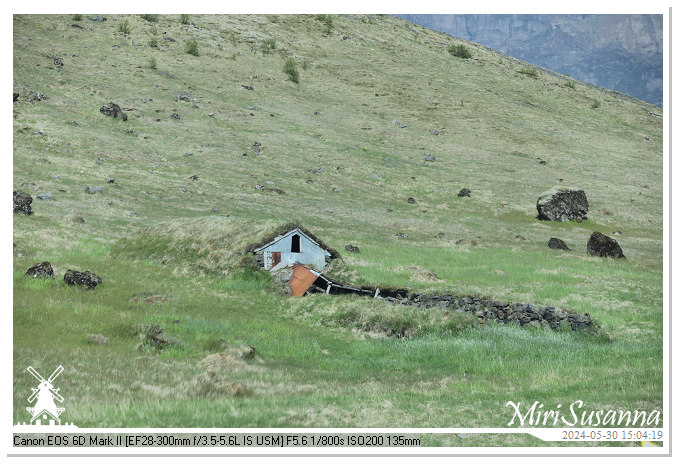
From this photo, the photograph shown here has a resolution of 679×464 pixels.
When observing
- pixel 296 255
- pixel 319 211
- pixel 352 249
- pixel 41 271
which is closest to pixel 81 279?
pixel 41 271

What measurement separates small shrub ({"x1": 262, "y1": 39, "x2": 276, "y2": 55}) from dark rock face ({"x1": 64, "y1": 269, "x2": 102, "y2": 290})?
323 feet

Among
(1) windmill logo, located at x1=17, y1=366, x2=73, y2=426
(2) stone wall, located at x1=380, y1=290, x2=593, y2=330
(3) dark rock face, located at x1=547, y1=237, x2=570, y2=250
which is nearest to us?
(1) windmill logo, located at x1=17, y1=366, x2=73, y2=426

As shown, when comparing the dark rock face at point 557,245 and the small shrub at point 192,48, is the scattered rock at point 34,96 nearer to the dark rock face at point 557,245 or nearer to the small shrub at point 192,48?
the small shrub at point 192,48

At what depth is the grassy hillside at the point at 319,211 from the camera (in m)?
13.7

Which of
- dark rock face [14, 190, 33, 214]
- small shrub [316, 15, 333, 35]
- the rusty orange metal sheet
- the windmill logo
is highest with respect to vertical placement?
small shrub [316, 15, 333, 35]

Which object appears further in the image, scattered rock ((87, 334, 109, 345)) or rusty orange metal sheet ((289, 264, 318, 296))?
rusty orange metal sheet ((289, 264, 318, 296))

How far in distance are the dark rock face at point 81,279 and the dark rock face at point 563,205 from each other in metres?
55.0

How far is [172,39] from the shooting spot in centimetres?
10831

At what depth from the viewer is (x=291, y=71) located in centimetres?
10744

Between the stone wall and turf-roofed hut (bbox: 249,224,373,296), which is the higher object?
turf-roofed hut (bbox: 249,224,373,296)

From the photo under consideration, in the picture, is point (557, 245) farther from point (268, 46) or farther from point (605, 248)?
point (268, 46)

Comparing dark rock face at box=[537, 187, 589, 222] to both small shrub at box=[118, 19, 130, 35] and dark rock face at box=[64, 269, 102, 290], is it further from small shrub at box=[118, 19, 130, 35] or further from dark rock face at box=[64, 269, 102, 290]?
small shrub at box=[118, 19, 130, 35]

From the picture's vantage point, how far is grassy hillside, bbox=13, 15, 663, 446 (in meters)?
13.7

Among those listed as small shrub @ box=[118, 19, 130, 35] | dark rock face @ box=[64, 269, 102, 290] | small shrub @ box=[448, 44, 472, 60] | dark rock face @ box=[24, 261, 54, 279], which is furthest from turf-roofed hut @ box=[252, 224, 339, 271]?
small shrub @ box=[448, 44, 472, 60]
